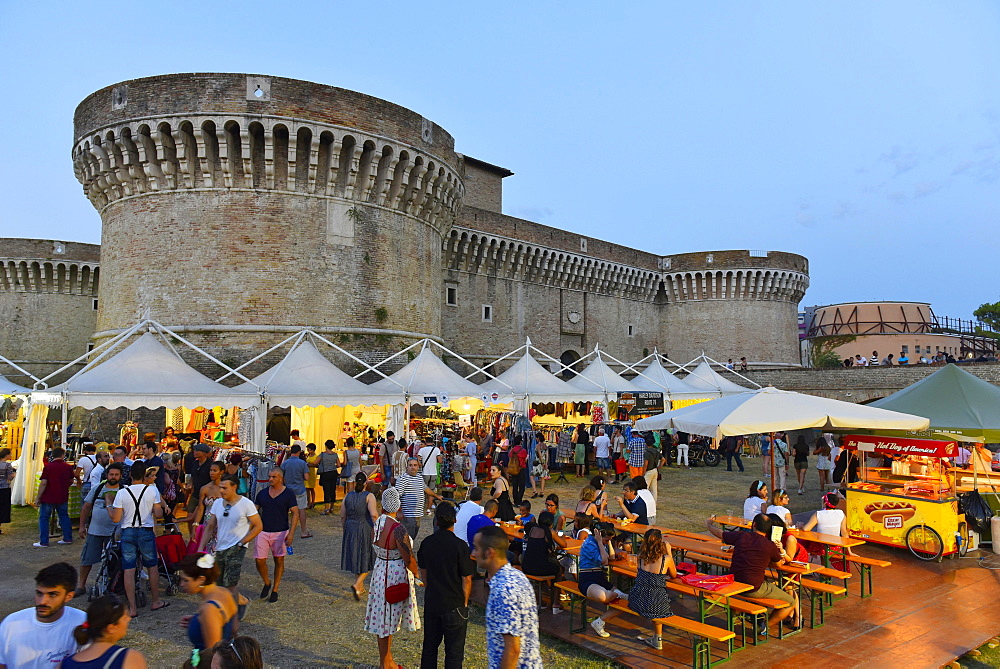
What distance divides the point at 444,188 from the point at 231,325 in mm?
7778

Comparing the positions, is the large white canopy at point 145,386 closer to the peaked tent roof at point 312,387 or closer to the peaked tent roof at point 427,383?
the peaked tent roof at point 312,387

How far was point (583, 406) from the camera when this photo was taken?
21891 mm

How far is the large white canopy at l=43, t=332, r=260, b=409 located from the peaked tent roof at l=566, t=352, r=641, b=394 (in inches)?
380

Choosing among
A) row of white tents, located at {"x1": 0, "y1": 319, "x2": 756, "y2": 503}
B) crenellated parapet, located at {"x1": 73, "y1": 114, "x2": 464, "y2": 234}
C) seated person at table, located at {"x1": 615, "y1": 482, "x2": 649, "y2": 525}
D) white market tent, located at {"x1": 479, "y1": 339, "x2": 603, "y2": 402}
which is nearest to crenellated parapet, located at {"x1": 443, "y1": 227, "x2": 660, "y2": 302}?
crenellated parapet, located at {"x1": 73, "y1": 114, "x2": 464, "y2": 234}

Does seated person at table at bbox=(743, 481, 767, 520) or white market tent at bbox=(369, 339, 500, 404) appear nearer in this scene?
seated person at table at bbox=(743, 481, 767, 520)

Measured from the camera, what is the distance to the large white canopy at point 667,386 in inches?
849

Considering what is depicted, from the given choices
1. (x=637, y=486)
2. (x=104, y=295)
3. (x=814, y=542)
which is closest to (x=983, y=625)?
(x=814, y=542)

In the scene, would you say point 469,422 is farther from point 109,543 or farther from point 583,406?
point 109,543

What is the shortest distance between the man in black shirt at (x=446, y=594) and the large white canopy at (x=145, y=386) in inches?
382

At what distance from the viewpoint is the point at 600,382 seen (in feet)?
67.4

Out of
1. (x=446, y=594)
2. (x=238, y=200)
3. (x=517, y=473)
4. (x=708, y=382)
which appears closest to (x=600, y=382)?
(x=708, y=382)

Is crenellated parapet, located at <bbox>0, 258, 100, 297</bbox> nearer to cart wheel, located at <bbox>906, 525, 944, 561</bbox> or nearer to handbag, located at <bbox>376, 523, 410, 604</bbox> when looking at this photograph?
handbag, located at <bbox>376, 523, 410, 604</bbox>

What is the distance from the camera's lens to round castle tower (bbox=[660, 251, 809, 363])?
37.3 metres

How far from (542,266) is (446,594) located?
86.4 feet
